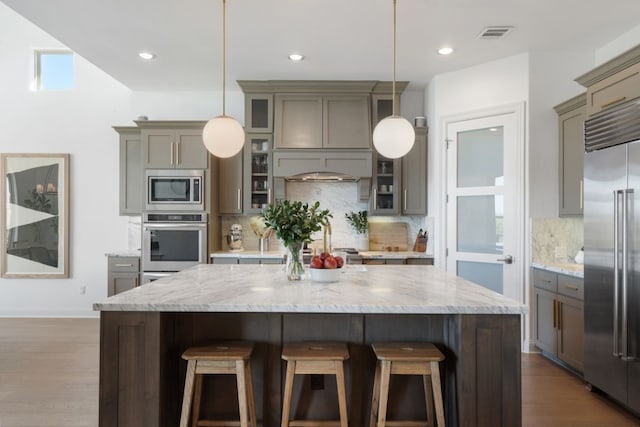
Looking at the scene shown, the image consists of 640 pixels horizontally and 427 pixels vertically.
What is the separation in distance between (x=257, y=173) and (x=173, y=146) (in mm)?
1009

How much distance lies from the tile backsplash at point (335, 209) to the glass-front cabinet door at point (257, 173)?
0.36m

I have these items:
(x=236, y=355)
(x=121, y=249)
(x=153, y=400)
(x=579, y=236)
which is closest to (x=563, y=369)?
(x=579, y=236)

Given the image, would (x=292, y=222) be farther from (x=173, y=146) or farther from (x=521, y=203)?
(x=173, y=146)

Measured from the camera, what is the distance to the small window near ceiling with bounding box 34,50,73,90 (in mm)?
5453

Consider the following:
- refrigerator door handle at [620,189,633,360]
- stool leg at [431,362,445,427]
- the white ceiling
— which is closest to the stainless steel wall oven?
the white ceiling

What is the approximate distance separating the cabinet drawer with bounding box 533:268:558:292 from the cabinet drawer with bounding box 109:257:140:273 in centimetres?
429

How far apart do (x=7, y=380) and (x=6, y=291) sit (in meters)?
2.67

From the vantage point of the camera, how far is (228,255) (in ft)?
15.4

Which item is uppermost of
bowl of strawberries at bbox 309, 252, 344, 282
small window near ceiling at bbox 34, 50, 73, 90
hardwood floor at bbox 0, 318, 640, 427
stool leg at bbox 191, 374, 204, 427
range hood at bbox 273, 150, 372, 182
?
small window near ceiling at bbox 34, 50, 73, 90

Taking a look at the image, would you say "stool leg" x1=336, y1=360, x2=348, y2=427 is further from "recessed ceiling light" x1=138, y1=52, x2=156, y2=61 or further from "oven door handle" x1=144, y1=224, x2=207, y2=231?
"recessed ceiling light" x1=138, y1=52, x2=156, y2=61

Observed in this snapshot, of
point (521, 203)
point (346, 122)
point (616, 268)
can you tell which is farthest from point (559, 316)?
point (346, 122)

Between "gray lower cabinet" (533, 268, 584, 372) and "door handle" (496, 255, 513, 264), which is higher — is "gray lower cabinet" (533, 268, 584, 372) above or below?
below

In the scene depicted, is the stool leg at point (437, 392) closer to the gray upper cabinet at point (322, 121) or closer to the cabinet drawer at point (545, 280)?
the cabinet drawer at point (545, 280)

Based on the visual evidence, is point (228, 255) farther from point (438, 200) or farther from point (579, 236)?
point (579, 236)
